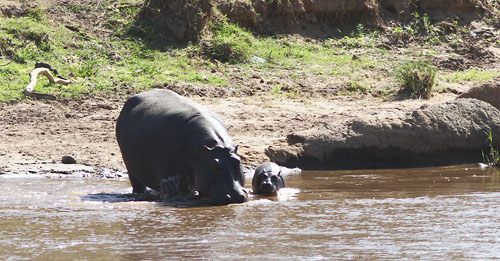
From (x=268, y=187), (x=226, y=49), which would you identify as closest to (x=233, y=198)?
(x=268, y=187)

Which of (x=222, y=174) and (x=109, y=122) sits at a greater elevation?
(x=109, y=122)

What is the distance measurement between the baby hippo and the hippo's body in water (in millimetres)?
761

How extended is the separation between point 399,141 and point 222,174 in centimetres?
402

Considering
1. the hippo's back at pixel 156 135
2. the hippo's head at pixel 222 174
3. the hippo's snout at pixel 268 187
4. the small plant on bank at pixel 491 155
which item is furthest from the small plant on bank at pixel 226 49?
the hippo's head at pixel 222 174

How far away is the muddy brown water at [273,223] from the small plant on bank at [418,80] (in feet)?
14.1

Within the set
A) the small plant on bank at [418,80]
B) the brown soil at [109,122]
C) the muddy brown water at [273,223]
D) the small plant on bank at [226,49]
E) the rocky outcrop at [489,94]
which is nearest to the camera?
the muddy brown water at [273,223]

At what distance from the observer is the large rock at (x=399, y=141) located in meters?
10.9

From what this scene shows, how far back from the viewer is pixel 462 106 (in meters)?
11.5

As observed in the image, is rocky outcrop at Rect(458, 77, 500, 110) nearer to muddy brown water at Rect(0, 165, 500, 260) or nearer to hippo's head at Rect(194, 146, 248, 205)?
Answer: muddy brown water at Rect(0, 165, 500, 260)

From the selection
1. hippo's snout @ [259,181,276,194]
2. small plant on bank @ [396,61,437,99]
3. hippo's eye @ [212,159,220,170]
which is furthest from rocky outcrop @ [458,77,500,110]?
hippo's eye @ [212,159,220,170]

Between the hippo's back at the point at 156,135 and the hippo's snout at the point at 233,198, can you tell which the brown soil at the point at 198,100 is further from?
the hippo's snout at the point at 233,198

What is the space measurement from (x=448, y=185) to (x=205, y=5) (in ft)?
25.7

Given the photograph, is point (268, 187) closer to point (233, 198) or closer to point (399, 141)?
point (233, 198)

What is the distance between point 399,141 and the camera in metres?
11.0
